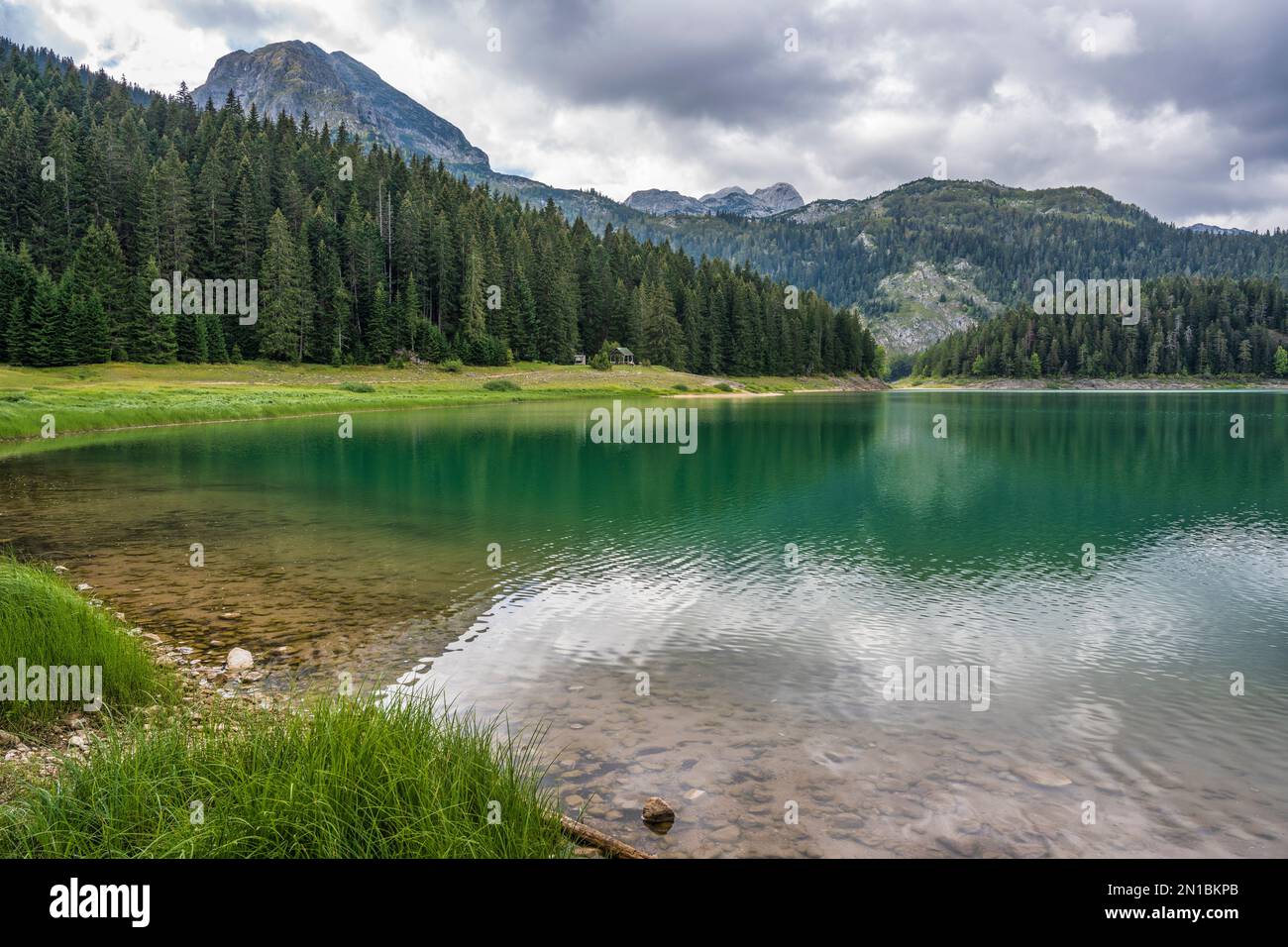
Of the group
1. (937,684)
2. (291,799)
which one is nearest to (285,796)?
(291,799)

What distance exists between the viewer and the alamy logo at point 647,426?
5378cm

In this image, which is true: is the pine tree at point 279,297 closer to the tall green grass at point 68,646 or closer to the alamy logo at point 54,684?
the tall green grass at point 68,646

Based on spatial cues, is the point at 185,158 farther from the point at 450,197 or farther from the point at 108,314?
the point at 108,314

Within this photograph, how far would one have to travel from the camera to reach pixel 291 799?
5430 millimetres

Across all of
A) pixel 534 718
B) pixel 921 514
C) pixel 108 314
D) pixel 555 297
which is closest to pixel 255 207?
pixel 108 314

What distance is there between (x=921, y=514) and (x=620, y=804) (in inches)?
856

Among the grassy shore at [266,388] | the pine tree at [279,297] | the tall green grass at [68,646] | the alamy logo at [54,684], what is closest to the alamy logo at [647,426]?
the grassy shore at [266,388]

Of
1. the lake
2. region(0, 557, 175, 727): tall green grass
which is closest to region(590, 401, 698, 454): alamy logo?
the lake

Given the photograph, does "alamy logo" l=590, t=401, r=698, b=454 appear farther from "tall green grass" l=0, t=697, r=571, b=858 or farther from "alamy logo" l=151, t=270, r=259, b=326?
"alamy logo" l=151, t=270, r=259, b=326
